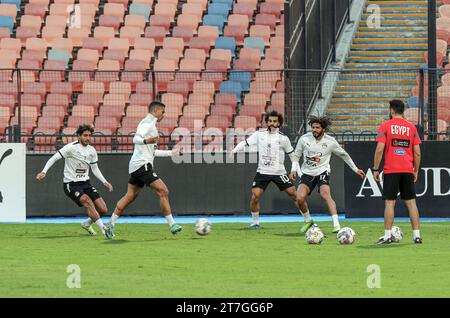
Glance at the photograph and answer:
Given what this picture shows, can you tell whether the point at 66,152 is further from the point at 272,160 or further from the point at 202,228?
the point at 272,160

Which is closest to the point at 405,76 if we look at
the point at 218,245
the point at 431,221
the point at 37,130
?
the point at 431,221

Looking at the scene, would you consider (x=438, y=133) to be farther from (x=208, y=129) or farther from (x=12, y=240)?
(x=12, y=240)

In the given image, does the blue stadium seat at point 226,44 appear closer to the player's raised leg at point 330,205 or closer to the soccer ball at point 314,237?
the player's raised leg at point 330,205

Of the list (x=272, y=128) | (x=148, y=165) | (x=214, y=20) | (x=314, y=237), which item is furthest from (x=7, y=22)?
(x=314, y=237)

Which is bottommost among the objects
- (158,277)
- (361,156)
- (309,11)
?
(158,277)

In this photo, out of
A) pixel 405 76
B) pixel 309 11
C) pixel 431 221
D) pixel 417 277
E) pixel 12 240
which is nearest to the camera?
pixel 417 277

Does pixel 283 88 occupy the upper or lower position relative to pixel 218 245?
upper

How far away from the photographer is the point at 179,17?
108 ft

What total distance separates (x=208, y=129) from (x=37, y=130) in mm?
3808

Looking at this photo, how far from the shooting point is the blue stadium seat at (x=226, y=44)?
3145 centimetres

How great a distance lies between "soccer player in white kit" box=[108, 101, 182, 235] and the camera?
18438mm

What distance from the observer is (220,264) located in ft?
47.3

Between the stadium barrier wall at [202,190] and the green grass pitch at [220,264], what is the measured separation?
16.8ft

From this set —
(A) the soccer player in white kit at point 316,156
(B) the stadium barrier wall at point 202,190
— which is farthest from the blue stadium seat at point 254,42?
(A) the soccer player in white kit at point 316,156
